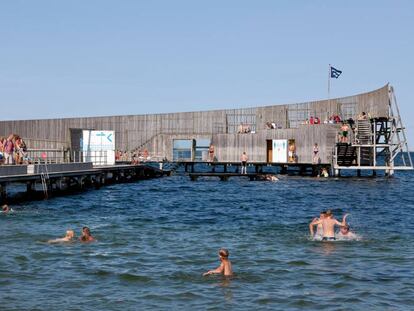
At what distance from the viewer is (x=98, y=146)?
62.3 m

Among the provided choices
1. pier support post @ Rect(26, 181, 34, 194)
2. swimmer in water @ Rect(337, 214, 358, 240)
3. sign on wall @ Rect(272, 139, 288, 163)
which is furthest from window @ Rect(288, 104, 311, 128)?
swimmer in water @ Rect(337, 214, 358, 240)

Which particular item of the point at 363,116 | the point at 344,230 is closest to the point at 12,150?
the point at 344,230

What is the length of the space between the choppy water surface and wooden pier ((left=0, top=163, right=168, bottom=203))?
7.09 feet

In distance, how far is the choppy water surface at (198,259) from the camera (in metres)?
17.3

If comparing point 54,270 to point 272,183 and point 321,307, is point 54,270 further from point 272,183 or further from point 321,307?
point 272,183

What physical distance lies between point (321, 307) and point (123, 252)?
29.5ft

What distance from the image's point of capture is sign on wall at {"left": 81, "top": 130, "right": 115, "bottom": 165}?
6038 cm

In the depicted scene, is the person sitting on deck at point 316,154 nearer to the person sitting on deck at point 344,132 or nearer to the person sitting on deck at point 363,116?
the person sitting on deck at point 344,132

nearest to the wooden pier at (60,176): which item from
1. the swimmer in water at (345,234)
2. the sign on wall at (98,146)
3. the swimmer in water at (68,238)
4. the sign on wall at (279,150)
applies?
the sign on wall at (98,146)

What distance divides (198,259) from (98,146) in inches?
1625

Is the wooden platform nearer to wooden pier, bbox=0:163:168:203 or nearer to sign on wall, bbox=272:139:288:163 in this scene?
sign on wall, bbox=272:139:288:163

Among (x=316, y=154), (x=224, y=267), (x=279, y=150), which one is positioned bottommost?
(x=224, y=267)

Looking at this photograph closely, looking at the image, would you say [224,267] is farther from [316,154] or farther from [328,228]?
[316,154]

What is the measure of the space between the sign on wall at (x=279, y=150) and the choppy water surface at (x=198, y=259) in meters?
28.5
